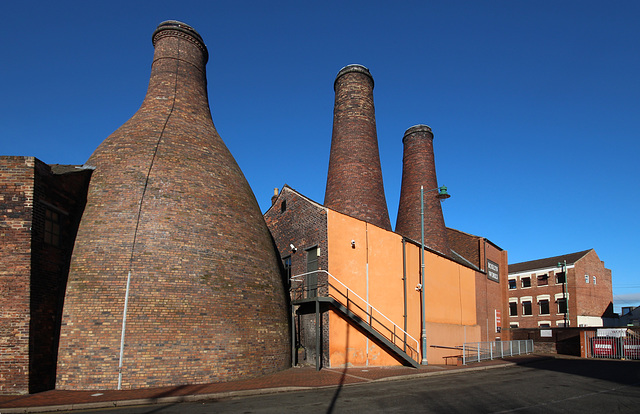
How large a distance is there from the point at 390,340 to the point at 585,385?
6.86 metres

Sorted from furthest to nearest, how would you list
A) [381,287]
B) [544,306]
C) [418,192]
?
1. [544,306]
2. [418,192]
3. [381,287]

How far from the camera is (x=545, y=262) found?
46625mm

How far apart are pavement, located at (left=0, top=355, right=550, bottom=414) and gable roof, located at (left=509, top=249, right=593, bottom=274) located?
35204mm

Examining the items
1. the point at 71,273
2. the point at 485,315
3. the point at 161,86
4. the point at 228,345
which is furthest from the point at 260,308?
the point at 485,315

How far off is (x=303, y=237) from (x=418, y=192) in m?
12.5

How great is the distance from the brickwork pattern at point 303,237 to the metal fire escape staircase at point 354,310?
26 centimetres

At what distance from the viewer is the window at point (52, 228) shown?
12.0 meters

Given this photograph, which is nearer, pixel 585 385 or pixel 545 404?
pixel 545 404

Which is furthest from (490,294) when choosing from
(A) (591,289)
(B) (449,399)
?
(A) (591,289)

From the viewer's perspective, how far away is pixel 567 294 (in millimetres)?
40531

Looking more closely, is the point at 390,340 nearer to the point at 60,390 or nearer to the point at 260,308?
the point at 260,308

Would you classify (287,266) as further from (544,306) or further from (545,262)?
(545,262)

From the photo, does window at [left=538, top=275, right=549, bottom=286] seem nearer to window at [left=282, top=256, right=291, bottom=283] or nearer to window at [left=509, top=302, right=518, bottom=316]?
window at [left=509, top=302, right=518, bottom=316]

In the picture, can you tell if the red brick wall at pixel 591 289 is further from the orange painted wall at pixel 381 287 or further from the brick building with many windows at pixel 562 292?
the orange painted wall at pixel 381 287
